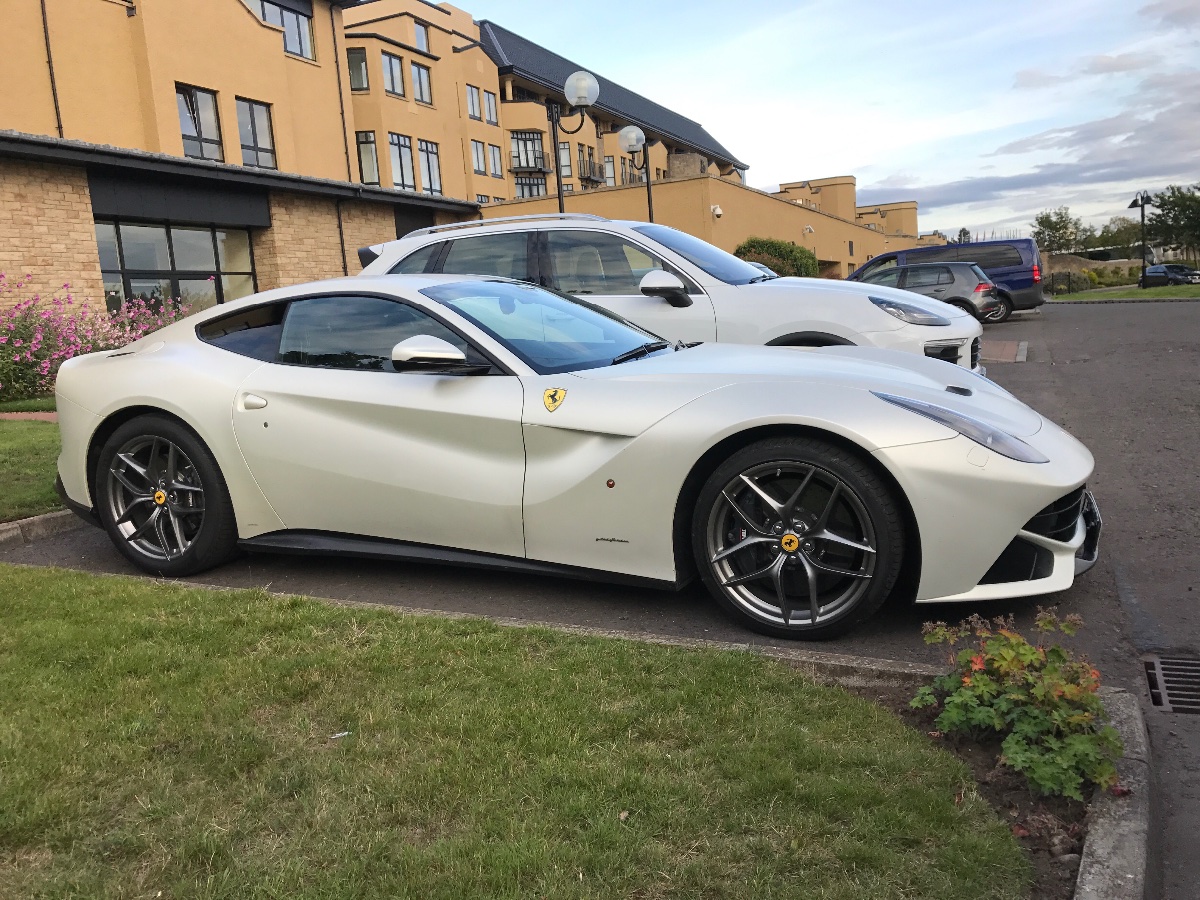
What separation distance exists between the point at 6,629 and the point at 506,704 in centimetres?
220

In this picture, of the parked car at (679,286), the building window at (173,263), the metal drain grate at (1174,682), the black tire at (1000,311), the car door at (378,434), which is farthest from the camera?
the black tire at (1000,311)

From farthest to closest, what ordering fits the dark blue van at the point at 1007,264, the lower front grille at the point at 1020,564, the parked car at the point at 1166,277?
the parked car at the point at 1166,277
the dark blue van at the point at 1007,264
the lower front grille at the point at 1020,564

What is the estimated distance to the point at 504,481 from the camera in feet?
12.7

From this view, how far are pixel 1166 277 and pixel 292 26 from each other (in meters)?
42.0

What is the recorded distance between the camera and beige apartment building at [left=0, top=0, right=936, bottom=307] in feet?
58.6

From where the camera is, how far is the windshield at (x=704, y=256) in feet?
22.1

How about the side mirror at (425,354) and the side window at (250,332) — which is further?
the side window at (250,332)

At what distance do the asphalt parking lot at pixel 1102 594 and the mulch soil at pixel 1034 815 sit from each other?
179 millimetres

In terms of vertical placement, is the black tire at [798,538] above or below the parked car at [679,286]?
below

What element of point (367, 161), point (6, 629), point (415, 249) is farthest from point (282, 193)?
point (6, 629)

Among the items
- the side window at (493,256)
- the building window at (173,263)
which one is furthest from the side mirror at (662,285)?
the building window at (173,263)

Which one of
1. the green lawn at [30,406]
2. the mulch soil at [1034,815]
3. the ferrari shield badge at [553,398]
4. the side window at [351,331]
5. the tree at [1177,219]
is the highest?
the tree at [1177,219]

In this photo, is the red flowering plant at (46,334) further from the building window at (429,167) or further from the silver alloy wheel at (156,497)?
the building window at (429,167)

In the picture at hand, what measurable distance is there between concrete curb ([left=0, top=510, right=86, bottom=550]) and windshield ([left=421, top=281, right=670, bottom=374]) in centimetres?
271
